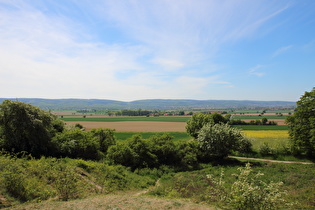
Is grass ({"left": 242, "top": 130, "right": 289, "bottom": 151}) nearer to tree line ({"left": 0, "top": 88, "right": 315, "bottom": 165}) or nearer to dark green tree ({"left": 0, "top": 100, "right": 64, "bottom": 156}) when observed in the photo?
tree line ({"left": 0, "top": 88, "right": 315, "bottom": 165})

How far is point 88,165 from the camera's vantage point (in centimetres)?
2144

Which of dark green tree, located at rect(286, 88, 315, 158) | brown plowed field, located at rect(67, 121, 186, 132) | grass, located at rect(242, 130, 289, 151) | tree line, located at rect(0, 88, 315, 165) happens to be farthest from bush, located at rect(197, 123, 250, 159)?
brown plowed field, located at rect(67, 121, 186, 132)

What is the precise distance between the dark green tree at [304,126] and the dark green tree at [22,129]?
38389mm

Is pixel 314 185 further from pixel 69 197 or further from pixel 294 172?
pixel 69 197

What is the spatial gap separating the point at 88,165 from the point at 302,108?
33.9 meters

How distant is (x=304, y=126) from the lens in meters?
29.1

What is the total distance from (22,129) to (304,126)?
4106 cm

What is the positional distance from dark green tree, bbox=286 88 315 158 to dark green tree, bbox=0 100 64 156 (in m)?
38.4

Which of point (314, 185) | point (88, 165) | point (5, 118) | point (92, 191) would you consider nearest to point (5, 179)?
point (92, 191)

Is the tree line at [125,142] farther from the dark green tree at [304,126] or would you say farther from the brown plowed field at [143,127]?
the brown plowed field at [143,127]

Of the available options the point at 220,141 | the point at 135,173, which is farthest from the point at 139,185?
the point at 220,141

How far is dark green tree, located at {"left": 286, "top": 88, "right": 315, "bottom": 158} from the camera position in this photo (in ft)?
93.1

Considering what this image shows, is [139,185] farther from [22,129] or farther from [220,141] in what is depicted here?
[22,129]

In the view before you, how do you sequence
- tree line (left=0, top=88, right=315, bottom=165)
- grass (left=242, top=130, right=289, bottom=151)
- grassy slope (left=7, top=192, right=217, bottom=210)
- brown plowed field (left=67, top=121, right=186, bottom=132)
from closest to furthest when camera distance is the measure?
grassy slope (left=7, top=192, right=217, bottom=210) → tree line (left=0, top=88, right=315, bottom=165) → grass (left=242, top=130, right=289, bottom=151) → brown plowed field (left=67, top=121, right=186, bottom=132)
